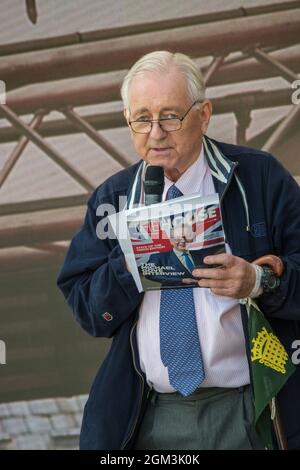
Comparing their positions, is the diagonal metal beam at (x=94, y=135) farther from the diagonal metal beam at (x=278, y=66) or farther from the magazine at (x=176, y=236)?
the magazine at (x=176, y=236)

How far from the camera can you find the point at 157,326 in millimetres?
2121

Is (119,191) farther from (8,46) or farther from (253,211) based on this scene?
(8,46)

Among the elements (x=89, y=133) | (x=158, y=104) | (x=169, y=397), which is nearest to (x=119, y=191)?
(x=158, y=104)

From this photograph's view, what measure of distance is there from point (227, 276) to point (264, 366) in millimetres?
242

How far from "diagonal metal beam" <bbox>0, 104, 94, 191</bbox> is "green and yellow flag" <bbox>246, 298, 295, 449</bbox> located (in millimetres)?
1585

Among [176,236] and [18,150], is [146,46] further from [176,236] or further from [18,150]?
[176,236]

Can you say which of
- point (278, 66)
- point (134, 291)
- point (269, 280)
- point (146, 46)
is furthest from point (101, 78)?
point (269, 280)

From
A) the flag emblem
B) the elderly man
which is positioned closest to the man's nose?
the elderly man

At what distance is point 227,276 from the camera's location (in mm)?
1922

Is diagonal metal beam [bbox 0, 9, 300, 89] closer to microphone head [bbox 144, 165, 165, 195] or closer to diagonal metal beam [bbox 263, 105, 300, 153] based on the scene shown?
diagonal metal beam [bbox 263, 105, 300, 153]

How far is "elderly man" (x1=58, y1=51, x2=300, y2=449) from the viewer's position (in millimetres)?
2064

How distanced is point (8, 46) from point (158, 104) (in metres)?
1.57

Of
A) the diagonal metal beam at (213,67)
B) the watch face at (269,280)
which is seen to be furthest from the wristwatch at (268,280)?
the diagonal metal beam at (213,67)
